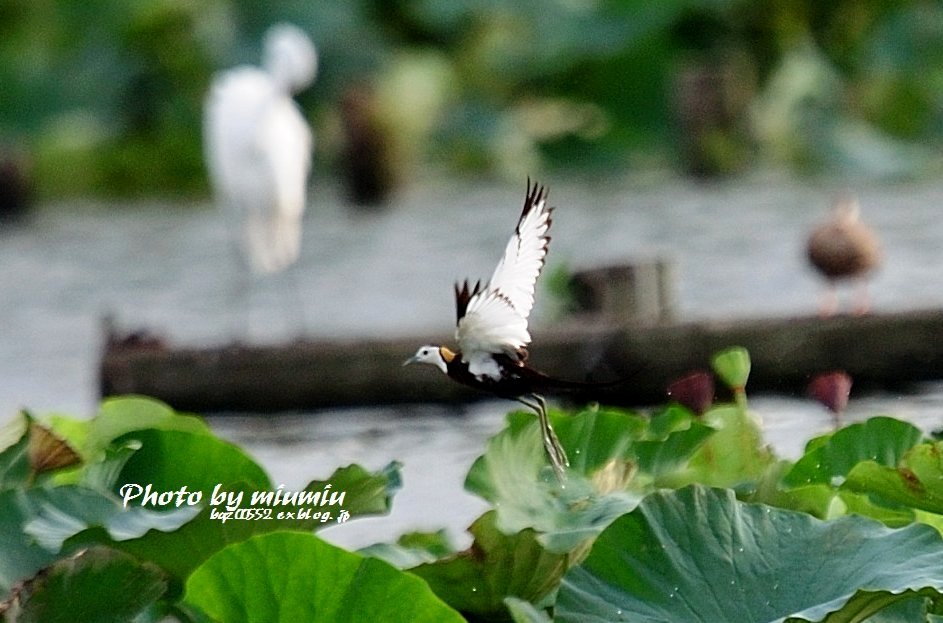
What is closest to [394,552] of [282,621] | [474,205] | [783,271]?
[282,621]

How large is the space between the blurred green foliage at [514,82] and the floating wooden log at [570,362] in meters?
3.79

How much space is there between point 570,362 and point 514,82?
4.52m

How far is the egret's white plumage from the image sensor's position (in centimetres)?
498

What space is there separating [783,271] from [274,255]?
1548mm

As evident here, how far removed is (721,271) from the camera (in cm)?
493

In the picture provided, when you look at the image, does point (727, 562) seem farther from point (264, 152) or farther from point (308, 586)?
point (264, 152)

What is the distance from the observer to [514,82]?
712 centimetres

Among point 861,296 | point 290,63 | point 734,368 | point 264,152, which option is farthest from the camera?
point 290,63

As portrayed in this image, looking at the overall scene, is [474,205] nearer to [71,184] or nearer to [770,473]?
[71,184]

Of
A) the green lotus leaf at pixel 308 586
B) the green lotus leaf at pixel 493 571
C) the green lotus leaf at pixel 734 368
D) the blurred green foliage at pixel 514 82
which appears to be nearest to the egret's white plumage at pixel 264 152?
the blurred green foliage at pixel 514 82

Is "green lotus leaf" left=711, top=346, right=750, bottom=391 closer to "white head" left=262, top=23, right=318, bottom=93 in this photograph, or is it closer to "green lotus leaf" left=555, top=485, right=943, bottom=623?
"green lotus leaf" left=555, top=485, right=943, bottom=623

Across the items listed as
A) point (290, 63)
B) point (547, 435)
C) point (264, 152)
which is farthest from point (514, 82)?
point (547, 435)

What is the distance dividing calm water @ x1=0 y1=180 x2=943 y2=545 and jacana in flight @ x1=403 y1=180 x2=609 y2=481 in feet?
5.17

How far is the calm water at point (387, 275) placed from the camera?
3012 mm
